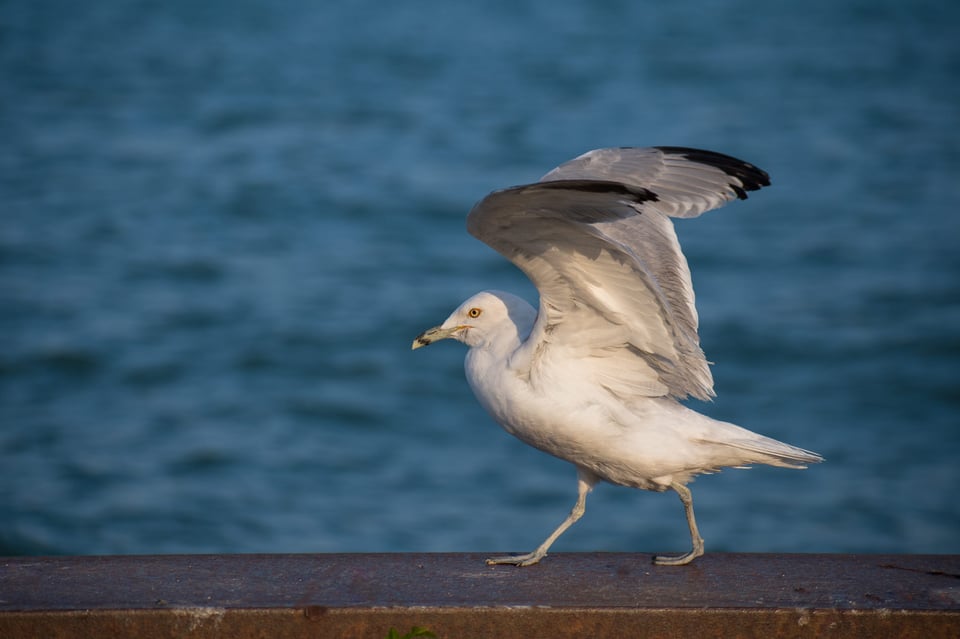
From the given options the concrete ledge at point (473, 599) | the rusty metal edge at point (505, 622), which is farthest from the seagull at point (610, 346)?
the rusty metal edge at point (505, 622)

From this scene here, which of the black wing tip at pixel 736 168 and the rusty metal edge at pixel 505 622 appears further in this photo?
the black wing tip at pixel 736 168

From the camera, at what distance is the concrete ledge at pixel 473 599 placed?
4480 mm

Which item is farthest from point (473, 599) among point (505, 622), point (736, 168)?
point (736, 168)

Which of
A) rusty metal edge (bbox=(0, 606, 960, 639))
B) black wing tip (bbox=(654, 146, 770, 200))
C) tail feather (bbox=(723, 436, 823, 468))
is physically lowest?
rusty metal edge (bbox=(0, 606, 960, 639))

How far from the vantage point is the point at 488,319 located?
229 inches

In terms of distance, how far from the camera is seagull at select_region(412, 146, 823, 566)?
5.24 meters

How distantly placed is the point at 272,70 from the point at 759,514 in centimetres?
2144

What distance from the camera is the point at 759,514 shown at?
12.9m

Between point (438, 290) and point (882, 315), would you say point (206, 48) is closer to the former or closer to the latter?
point (438, 290)

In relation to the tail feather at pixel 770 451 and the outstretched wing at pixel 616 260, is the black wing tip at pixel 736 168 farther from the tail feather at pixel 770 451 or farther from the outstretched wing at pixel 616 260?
the tail feather at pixel 770 451

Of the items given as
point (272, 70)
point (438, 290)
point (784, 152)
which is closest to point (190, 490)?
point (438, 290)

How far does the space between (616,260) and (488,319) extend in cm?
84

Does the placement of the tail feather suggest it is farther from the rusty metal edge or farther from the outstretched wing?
the rusty metal edge

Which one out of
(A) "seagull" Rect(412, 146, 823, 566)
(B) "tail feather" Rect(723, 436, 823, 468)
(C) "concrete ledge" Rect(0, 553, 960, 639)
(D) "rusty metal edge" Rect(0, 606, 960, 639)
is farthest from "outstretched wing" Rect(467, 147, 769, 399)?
(D) "rusty metal edge" Rect(0, 606, 960, 639)
